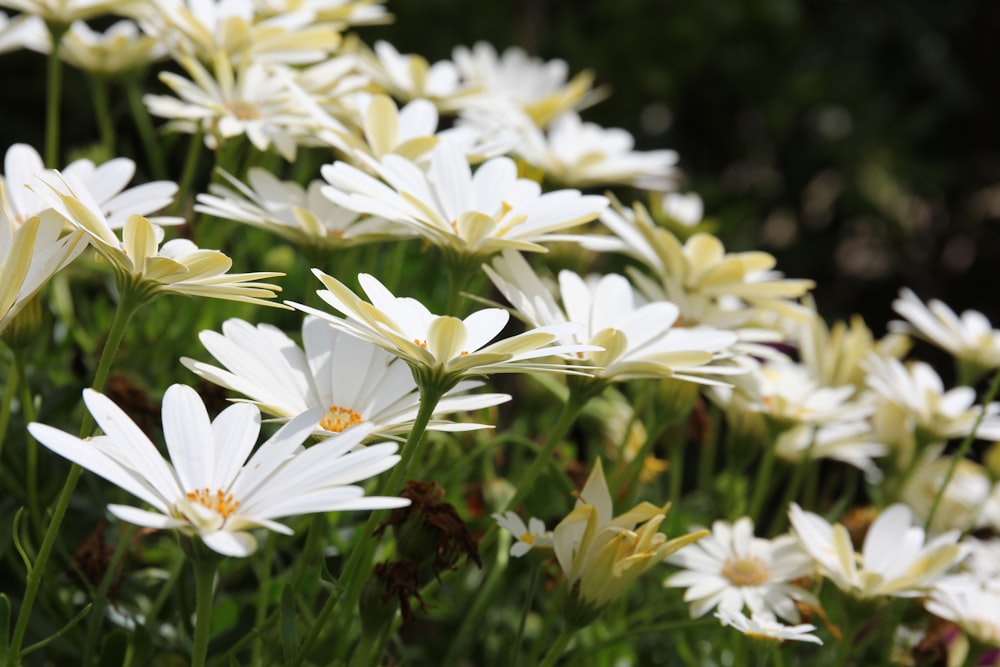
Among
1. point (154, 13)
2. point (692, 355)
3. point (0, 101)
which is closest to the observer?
point (692, 355)

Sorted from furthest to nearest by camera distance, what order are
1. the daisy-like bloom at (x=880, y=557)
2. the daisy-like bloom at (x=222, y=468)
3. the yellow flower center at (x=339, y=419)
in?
the daisy-like bloom at (x=880, y=557), the yellow flower center at (x=339, y=419), the daisy-like bloom at (x=222, y=468)

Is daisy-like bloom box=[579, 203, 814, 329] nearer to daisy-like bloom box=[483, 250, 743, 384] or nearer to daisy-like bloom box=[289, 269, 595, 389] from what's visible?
daisy-like bloom box=[483, 250, 743, 384]

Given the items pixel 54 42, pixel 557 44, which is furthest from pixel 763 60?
pixel 54 42

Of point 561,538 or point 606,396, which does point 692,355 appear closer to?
point 561,538

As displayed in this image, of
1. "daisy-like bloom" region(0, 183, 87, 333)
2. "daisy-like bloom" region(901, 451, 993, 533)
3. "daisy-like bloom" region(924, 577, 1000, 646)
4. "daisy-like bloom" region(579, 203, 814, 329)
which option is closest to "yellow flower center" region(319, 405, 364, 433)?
"daisy-like bloom" region(0, 183, 87, 333)

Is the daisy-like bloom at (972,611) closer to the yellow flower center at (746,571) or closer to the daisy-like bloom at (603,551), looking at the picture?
the yellow flower center at (746,571)

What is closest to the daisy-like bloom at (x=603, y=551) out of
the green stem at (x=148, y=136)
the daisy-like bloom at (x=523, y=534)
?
the daisy-like bloom at (x=523, y=534)
